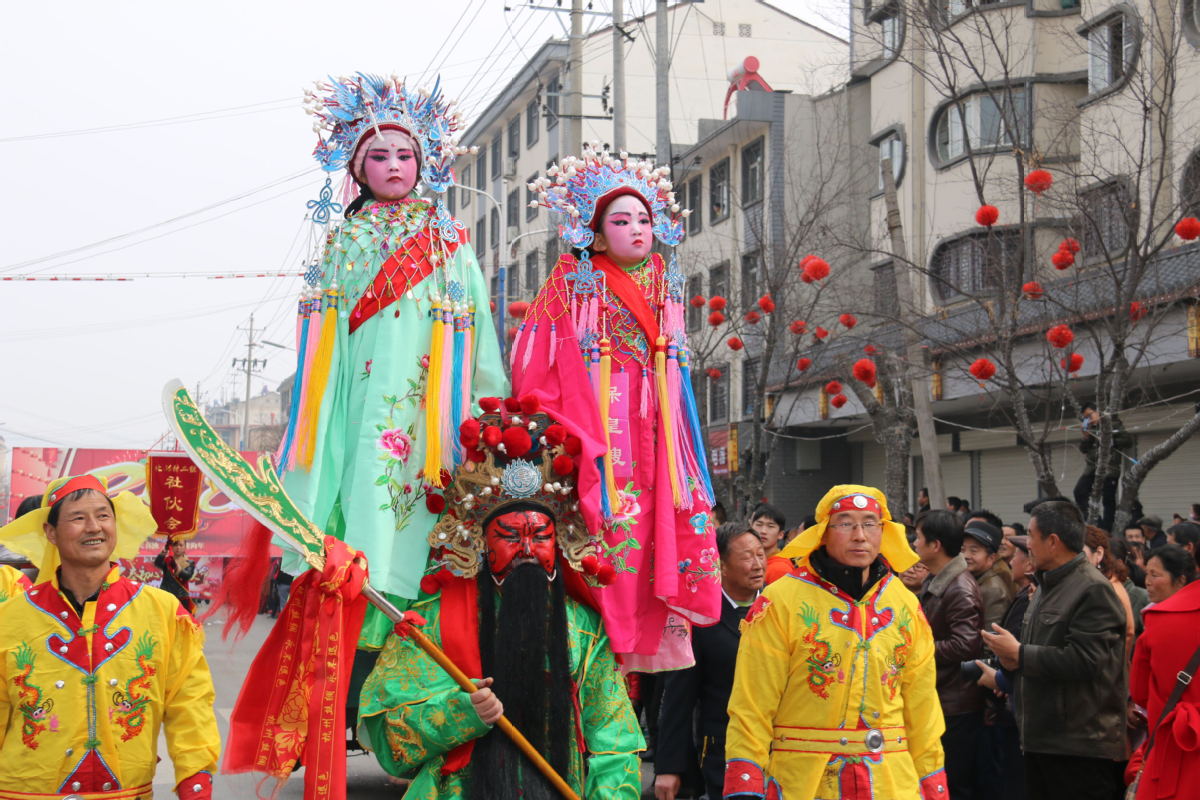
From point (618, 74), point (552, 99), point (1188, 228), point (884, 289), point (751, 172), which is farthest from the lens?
point (552, 99)

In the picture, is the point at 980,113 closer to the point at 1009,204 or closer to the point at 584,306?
the point at 1009,204

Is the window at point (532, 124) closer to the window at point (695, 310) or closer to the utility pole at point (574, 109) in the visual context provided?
the utility pole at point (574, 109)

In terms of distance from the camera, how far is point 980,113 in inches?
715

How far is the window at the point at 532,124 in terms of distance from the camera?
117 feet

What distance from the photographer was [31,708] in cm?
380

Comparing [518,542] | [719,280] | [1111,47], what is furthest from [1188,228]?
[719,280]

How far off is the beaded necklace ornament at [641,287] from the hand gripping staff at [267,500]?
1.30 meters

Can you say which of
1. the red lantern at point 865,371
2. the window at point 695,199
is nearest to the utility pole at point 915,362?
the red lantern at point 865,371

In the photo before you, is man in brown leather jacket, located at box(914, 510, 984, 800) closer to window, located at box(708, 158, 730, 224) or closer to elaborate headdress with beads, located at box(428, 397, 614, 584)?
elaborate headdress with beads, located at box(428, 397, 614, 584)

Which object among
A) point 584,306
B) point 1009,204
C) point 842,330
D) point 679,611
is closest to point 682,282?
point 584,306

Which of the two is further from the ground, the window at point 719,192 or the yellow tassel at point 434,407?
the window at point 719,192

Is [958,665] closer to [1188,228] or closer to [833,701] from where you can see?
[833,701]

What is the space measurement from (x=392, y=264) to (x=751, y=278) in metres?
15.3

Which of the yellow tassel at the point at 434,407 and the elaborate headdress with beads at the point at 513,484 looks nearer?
the elaborate headdress with beads at the point at 513,484
